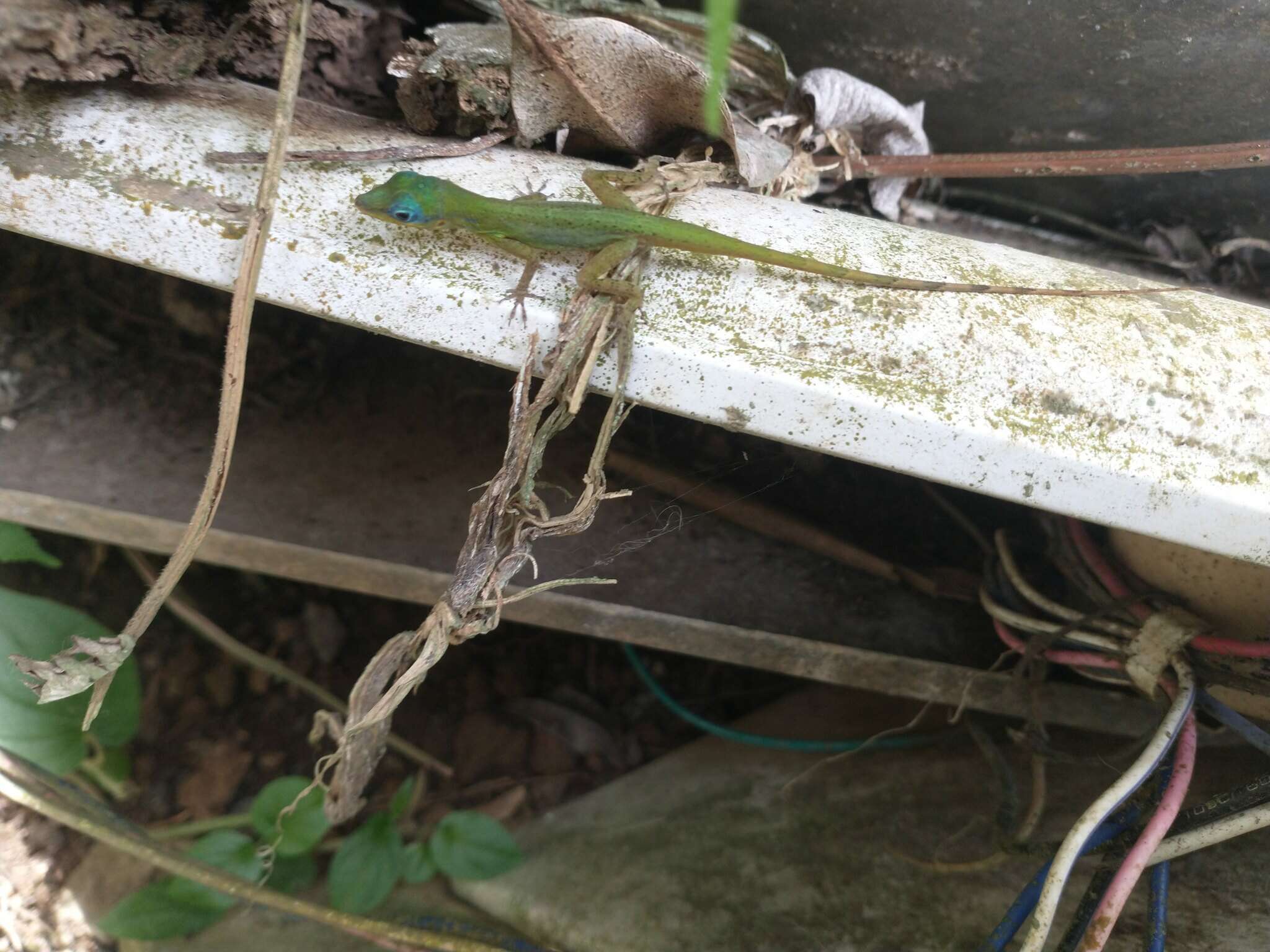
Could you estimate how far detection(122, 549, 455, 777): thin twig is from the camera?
212cm

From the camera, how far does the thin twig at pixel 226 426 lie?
3.15 ft

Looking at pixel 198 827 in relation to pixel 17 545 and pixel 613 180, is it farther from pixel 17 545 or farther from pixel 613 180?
pixel 613 180

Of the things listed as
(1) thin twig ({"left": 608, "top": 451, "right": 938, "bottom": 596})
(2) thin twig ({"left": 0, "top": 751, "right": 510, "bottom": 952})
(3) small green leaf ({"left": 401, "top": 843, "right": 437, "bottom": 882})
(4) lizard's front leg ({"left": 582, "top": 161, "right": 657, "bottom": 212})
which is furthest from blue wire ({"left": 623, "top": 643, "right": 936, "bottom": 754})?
(4) lizard's front leg ({"left": 582, "top": 161, "right": 657, "bottom": 212})

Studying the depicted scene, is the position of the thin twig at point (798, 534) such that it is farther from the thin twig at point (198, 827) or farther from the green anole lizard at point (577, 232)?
the thin twig at point (198, 827)

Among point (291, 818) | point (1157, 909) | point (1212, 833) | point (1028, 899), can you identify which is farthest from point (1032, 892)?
point (291, 818)

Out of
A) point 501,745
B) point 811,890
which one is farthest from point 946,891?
point 501,745

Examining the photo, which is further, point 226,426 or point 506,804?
point 506,804

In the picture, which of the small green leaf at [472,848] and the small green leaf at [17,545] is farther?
the small green leaf at [472,848]

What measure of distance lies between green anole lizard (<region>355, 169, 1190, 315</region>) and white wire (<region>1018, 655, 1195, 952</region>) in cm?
65

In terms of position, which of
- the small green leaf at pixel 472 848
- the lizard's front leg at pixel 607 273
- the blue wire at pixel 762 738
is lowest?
the small green leaf at pixel 472 848

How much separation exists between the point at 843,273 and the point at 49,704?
176 centimetres

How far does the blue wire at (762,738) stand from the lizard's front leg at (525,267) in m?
1.27

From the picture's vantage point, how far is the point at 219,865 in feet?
5.69

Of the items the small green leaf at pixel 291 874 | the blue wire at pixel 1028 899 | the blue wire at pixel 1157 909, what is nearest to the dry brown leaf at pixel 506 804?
the small green leaf at pixel 291 874
